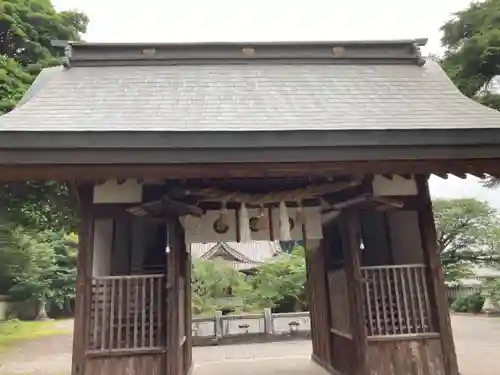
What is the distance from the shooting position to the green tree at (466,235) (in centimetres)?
2086

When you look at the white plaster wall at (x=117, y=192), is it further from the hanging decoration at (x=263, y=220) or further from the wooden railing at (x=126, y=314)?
the hanging decoration at (x=263, y=220)

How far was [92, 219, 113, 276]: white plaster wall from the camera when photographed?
16.0ft

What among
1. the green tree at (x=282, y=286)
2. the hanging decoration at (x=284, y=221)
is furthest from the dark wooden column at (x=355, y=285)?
the green tree at (x=282, y=286)

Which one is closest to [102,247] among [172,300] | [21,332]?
[172,300]

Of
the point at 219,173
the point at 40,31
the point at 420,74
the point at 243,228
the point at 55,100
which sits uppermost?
the point at 40,31

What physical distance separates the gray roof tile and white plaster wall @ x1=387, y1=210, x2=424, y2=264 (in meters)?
1.46

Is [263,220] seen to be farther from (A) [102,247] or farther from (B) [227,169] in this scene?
(A) [102,247]

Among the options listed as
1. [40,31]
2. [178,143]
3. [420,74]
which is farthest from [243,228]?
[40,31]

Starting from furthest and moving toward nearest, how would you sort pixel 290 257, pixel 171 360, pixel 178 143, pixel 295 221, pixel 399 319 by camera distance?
pixel 290 257
pixel 295 221
pixel 399 319
pixel 171 360
pixel 178 143

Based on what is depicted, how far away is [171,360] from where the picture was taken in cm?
447

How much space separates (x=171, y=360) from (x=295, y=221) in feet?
7.01

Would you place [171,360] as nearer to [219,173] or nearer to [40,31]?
[219,173]

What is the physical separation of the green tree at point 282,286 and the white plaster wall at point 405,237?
937cm

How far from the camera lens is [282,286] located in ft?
50.3
